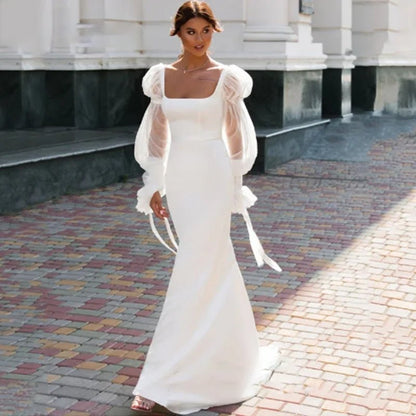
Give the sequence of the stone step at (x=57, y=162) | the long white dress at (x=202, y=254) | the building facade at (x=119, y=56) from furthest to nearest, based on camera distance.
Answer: the building facade at (x=119, y=56)
the stone step at (x=57, y=162)
the long white dress at (x=202, y=254)

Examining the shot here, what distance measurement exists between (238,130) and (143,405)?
1400mm

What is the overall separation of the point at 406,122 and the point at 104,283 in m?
11.8

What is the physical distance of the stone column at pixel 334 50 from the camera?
658 inches

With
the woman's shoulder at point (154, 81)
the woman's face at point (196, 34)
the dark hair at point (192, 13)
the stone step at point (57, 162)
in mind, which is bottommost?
the stone step at point (57, 162)

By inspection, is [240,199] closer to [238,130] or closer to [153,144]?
[238,130]

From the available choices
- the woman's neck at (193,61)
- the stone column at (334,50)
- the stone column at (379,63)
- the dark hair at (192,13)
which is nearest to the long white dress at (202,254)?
the woman's neck at (193,61)

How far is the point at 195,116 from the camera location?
4.65 meters

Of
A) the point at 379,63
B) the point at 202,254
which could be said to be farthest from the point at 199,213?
the point at 379,63

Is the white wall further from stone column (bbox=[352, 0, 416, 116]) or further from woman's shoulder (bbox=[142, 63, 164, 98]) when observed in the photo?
woman's shoulder (bbox=[142, 63, 164, 98])

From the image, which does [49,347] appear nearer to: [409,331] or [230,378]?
[230,378]

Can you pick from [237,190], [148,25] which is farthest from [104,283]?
[148,25]

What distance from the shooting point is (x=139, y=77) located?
13.7m

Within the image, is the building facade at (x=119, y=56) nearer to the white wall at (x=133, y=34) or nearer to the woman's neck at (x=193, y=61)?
the white wall at (x=133, y=34)

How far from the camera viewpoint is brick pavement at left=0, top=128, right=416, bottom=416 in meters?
4.87
